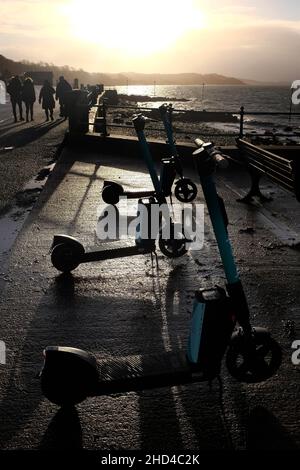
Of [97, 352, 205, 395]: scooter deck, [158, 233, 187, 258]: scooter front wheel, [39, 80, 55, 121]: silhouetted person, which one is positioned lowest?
[97, 352, 205, 395]: scooter deck

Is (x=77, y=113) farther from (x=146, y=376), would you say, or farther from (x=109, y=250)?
(x=146, y=376)

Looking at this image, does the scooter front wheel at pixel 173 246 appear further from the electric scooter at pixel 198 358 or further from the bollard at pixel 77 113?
the bollard at pixel 77 113

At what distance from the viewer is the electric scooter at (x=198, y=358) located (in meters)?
2.78

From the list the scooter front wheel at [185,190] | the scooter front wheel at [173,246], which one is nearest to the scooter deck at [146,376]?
the scooter front wheel at [173,246]

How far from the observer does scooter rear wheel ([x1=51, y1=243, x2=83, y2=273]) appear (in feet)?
16.3

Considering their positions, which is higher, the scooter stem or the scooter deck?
the scooter stem

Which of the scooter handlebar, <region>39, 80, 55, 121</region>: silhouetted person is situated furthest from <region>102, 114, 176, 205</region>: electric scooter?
<region>39, 80, 55, 121</region>: silhouetted person

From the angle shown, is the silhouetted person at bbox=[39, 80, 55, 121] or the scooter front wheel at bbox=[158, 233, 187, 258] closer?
the scooter front wheel at bbox=[158, 233, 187, 258]

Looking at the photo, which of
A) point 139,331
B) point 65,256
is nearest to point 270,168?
point 65,256

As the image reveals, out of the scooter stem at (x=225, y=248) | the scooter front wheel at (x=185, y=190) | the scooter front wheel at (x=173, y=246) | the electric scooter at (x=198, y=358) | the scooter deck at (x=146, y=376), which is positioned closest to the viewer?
the scooter stem at (x=225, y=248)

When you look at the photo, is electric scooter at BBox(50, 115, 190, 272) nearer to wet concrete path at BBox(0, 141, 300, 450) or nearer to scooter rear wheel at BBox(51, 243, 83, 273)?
scooter rear wheel at BBox(51, 243, 83, 273)

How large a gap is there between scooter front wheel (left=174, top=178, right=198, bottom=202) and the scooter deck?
5382 mm

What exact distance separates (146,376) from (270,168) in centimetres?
480

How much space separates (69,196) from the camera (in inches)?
338
